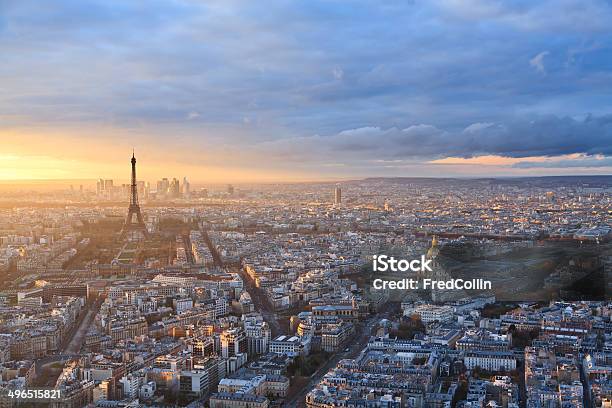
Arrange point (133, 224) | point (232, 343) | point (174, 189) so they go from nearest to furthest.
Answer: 1. point (232, 343)
2. point (133, 224)
3. point (174, 189)

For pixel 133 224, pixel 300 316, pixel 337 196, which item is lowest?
pixel 300 316

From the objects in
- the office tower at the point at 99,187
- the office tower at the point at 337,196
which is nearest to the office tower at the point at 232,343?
the office tower at the point at 337,196

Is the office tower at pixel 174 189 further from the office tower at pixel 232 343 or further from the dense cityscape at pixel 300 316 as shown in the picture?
the office tower at pixel 232 343

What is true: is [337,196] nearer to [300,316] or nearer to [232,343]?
[300,316]

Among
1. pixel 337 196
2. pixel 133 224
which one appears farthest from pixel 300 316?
pixel 337 196

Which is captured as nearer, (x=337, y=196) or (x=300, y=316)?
A: (x=300, y=316)

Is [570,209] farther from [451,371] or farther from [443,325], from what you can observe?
[451,371]

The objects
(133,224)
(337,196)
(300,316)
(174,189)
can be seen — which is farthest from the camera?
(174,189)

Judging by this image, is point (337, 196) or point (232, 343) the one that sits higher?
point (337, 196)
